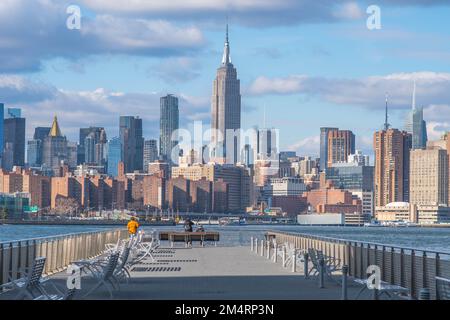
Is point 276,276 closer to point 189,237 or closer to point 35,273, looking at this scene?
point 35,273

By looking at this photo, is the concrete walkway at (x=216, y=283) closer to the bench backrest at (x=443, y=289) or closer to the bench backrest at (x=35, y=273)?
the bench backrest at (x=35, y=273)

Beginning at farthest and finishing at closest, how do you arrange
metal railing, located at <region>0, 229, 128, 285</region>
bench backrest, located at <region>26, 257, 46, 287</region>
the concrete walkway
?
metal railing, located at <region>0, 229, 128, 285</region> < the concrete walkway < bench backrest, located at <region>26, 257, 46, 287</region>

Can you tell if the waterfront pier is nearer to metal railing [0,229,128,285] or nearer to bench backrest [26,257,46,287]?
metal railing [0,229,128,285]

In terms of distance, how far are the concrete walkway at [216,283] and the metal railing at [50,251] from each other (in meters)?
0.79

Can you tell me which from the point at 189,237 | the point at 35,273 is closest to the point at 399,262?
the point at 35,273

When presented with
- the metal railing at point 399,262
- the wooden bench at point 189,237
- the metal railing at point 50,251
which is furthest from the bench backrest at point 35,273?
the wooden bench at point 189,237

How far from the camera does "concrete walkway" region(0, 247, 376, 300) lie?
2202 centimetres

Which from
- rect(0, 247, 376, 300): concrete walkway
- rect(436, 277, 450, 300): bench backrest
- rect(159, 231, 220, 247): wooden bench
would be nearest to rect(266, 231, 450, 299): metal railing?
rect(0, 247, 376, 300): concrete walkway

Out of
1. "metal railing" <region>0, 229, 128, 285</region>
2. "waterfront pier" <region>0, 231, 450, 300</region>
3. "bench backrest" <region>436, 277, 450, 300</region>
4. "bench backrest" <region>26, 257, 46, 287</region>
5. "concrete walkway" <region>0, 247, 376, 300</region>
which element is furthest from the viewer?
"metal railing" <region>0, 229, 128, 285</region>

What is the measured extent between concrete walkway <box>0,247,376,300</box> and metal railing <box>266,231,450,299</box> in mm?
820

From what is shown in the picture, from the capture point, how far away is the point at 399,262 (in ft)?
75.9
